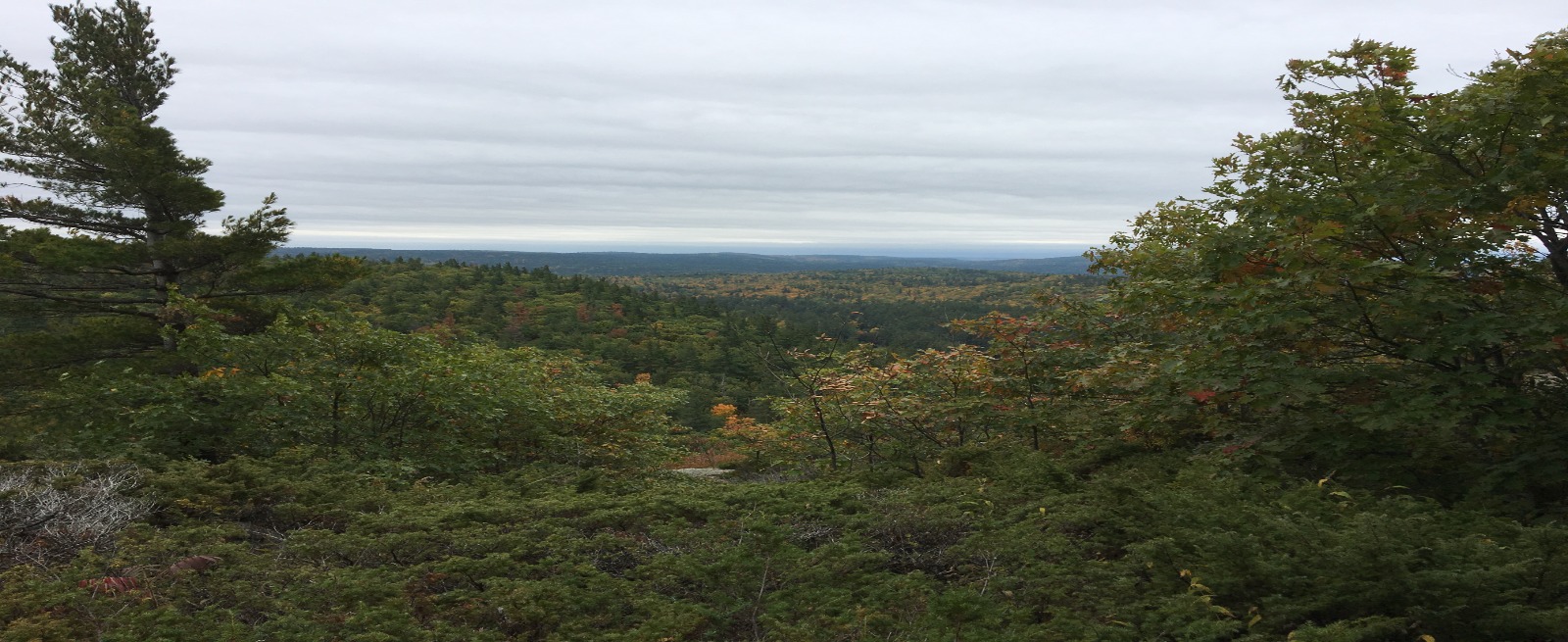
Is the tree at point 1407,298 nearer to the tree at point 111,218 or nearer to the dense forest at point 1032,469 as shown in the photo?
the dense forest at point 1032,469

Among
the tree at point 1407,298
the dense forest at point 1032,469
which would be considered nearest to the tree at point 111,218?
the dense forest at point 1032,469

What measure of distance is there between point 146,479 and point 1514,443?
31.6ft

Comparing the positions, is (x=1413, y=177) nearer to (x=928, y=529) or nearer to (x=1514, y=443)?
(x=1514, y=443)

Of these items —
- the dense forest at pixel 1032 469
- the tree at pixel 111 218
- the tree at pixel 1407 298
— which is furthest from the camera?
the tree at pixel 111 218

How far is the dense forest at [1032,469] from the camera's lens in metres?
3.59

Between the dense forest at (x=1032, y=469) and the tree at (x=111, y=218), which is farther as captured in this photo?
the tree at (x=111, y=218)

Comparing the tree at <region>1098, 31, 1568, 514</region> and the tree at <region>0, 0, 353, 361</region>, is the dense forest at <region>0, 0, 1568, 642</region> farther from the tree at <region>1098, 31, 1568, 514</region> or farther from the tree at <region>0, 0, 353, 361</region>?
the tree at <region>0, 0, 353, 361</region>

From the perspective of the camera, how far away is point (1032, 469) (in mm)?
5895

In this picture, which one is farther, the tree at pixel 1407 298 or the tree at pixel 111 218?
the tree at pixel 111 218

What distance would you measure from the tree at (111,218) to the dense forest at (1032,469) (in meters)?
3.40

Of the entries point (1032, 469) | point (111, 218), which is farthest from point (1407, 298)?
point (111, 218)

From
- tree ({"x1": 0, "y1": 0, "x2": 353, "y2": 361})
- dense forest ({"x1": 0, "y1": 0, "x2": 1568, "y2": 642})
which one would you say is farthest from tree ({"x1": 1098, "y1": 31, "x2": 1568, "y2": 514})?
tree ({"x1": 0, "y1": 0, "x2": 353, "y2": 361})

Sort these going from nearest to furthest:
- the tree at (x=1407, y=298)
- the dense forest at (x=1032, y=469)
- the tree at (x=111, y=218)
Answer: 1. the dense forest at (x=1032, y=469)
2. the tree at (x=1407, y=298)
3. the tree at (x=111, y=218)

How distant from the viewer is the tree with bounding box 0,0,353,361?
11.7 metres
